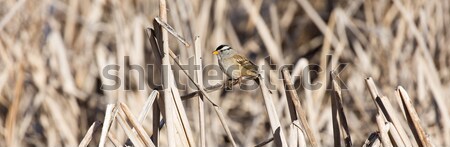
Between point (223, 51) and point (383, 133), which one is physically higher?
point (223, 51)

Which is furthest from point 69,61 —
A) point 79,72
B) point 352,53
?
point 352,53

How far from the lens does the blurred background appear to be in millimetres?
3428

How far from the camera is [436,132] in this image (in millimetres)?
3451

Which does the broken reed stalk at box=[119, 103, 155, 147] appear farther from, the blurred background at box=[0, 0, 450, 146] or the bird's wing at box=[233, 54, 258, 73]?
the blurred background at box=[0, 0, 450, 146]

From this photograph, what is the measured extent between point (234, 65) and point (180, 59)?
3.04 feet

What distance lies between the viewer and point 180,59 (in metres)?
3.51

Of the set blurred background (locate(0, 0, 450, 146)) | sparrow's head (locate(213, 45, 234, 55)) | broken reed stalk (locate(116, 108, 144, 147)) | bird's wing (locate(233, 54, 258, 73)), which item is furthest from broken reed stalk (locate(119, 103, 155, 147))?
blurred background (locate(0, 0, 450, 146))

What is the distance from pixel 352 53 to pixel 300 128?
2353mm

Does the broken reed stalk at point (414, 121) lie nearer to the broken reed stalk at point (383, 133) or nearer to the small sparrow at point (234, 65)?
the broken reed stalk at point (383, 133)

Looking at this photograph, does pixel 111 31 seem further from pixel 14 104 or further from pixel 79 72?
pixel 14 104

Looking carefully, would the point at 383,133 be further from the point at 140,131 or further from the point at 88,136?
the point at 88,136

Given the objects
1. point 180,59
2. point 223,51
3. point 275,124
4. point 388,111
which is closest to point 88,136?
point 275,124

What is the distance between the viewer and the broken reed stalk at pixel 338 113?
1.98 meters

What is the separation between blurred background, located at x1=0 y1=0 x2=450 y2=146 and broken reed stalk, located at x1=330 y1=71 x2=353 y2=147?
1192 millimetres
